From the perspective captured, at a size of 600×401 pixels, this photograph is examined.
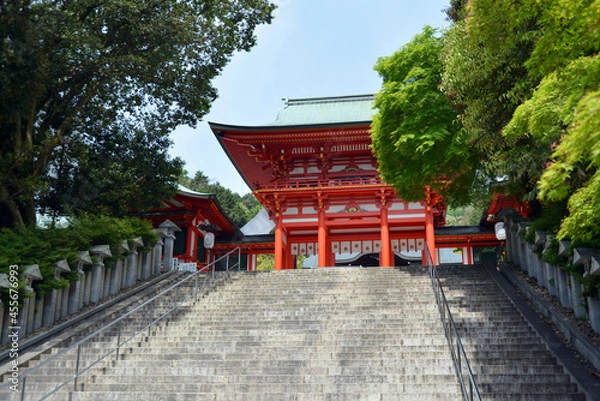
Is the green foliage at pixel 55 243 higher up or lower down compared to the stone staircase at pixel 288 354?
higher up

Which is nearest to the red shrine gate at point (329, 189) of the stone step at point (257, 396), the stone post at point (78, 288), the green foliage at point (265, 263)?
the stone post at point (78, 288)

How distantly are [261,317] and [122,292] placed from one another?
14.5 ft

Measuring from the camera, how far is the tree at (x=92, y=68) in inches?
415

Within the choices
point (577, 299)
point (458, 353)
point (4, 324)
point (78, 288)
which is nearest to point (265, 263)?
point (78, 288)

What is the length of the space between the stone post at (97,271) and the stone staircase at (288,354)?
2.38m

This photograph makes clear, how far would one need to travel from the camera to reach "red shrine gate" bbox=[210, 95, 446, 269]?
1794 cm

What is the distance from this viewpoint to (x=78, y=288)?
10664 mm

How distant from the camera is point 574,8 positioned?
4254 millimetres

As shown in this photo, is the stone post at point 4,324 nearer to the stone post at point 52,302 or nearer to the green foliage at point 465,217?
the stone post at point 52,302

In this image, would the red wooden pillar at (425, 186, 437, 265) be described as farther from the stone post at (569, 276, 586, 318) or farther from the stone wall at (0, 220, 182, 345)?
the stone post at (569, 276, 586, 318)

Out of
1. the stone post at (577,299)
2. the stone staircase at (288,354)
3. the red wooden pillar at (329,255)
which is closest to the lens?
the stone staircase at (288,354)

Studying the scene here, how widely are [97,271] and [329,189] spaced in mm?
9021

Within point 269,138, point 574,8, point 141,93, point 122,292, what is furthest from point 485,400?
point 269,138

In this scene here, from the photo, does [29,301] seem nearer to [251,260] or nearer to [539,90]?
[539,90]
